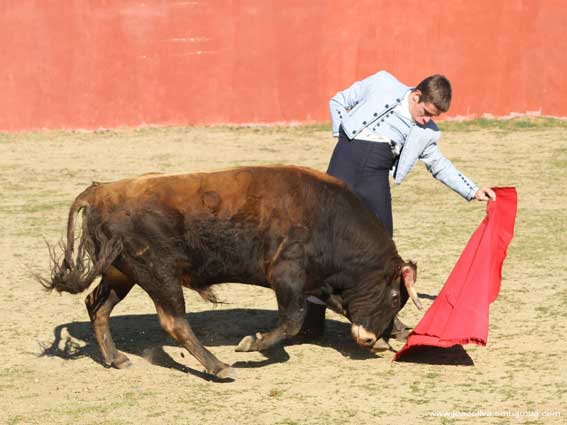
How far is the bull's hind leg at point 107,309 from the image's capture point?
600 centimetres

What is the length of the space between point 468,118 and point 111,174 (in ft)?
16.1

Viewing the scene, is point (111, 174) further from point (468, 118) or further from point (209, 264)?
point (209, 264)

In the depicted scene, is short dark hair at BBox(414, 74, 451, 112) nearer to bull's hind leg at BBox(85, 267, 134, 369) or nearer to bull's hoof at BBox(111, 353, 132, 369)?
bull's hind leg at BBox(85, 267, 134, 369)

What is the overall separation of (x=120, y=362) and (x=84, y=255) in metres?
0.62

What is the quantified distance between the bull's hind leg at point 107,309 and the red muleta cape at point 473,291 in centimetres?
146

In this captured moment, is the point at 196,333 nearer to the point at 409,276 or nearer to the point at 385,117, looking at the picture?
the point at 409,276

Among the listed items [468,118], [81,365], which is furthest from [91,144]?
[81,365]

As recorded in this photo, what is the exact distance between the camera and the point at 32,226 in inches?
377

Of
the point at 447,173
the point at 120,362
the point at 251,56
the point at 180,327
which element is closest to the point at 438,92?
the point at 447,173

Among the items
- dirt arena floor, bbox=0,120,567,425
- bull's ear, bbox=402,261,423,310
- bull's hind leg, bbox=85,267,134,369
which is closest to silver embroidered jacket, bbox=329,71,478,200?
bull's ear, bbox=402,261,423,310

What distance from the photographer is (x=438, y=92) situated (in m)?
5.85

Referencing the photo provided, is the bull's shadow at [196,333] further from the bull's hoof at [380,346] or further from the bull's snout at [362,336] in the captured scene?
the bull's snout at [362,336]

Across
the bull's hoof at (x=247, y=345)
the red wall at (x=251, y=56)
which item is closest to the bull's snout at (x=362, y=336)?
the bull's hoof at (x=247, y=345)

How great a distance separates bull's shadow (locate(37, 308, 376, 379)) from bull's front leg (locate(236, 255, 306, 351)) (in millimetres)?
303
